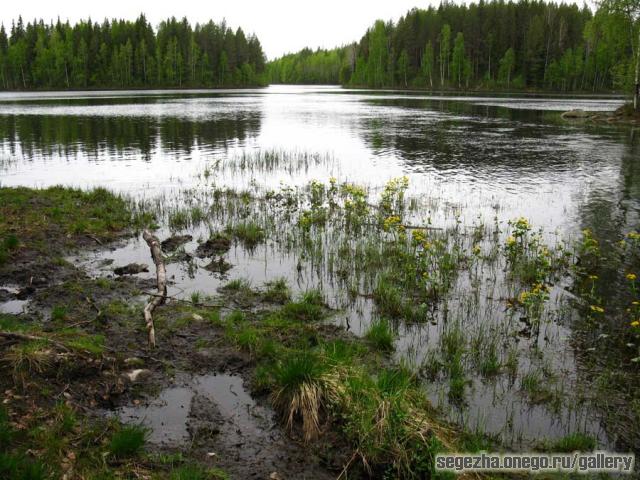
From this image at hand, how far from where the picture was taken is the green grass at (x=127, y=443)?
18.0 feet

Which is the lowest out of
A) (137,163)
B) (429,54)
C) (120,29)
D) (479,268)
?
(479,268)

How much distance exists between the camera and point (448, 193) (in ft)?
71.4

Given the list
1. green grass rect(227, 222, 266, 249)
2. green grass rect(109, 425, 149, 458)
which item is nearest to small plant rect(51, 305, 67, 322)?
green grass rect(109, 425, 149, 458)

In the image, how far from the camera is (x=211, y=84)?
16938cm

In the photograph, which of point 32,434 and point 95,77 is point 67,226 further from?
point 95,77

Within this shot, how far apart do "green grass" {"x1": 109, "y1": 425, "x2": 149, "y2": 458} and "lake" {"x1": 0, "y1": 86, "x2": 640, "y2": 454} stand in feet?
13.6

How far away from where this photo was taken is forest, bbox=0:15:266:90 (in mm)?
148875

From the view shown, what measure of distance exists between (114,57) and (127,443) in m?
165

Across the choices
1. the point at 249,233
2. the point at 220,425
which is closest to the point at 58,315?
the point at 220,425

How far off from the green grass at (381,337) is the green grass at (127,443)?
445 centimetres

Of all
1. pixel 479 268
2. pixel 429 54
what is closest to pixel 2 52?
pixel 429 54

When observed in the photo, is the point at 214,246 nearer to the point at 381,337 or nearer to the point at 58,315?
the point at 58,315

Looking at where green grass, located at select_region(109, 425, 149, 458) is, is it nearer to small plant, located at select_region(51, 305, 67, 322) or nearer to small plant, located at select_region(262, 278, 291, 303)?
small plant, located at select_region(51, 305, 67, 322)

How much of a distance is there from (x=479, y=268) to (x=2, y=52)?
18719cm
